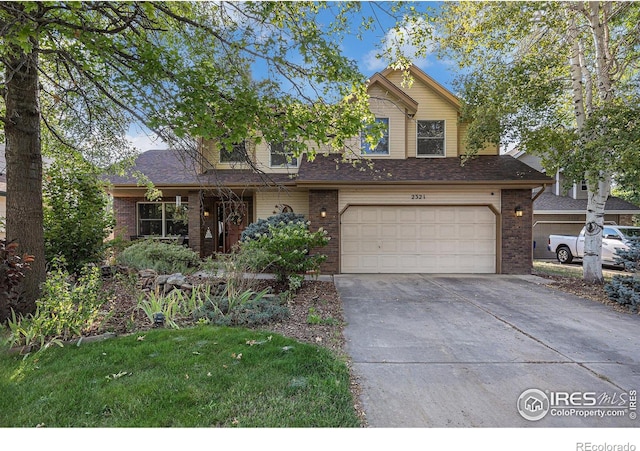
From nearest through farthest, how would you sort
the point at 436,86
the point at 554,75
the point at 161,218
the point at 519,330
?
the point at 519,330
the point at 554,75
the point at 436,86
the point at 161,218

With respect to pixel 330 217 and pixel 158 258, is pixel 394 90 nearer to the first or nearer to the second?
pixel 330 217

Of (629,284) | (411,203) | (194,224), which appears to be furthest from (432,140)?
(194,224)

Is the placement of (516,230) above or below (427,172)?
below

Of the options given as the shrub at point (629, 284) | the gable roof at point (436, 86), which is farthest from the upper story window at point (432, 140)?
the shrub at point (629, 284)

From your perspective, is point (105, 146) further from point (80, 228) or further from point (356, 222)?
point (356, 222)

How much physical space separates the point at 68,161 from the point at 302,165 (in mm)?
5997

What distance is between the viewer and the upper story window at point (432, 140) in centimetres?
1078

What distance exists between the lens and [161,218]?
11930 millimetres

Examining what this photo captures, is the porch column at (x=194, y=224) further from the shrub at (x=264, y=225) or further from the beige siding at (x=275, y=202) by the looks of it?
the shrub at (x=264, y=225)

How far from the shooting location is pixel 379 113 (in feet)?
34.6

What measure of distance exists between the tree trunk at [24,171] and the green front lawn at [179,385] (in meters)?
1.55

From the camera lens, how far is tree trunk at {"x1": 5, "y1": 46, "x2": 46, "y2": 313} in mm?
4422

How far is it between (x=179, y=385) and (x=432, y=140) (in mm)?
10401

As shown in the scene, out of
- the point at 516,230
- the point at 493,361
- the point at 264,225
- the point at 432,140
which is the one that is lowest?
the point at 493,361
